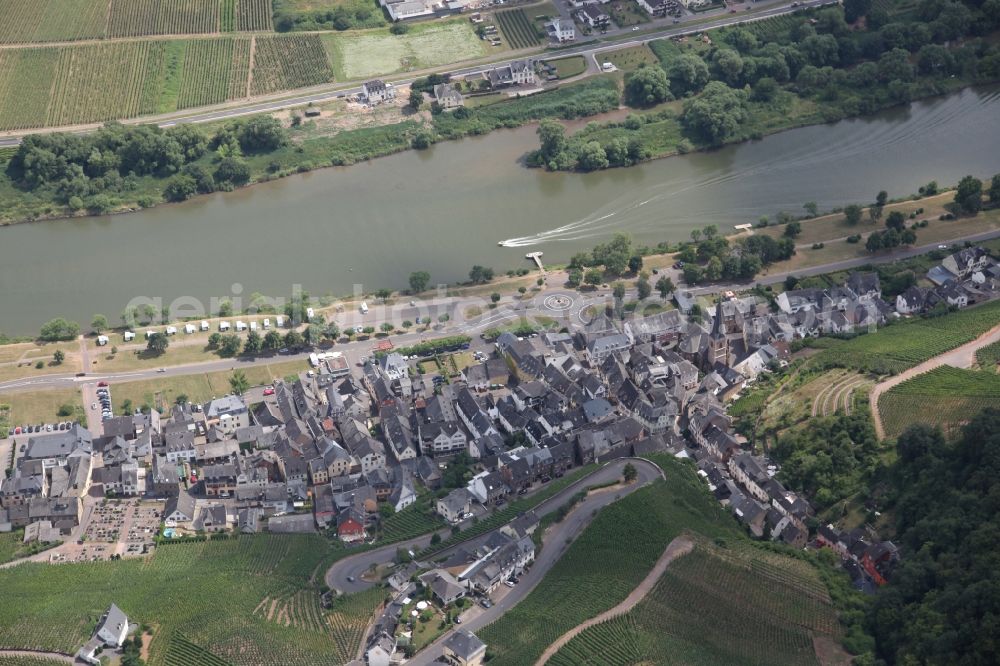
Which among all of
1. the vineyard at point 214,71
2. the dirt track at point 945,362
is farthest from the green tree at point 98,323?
the dirt track at point 945,362

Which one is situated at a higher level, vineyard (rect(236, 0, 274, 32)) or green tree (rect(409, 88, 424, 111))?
vineyard (rect(236, 0, 274, 32))

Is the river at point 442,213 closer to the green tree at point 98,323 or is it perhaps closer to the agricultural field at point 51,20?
A: the green tree at point 98,323

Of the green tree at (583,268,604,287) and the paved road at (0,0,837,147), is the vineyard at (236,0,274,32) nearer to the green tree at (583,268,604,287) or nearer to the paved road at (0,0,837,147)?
the paved road at (0,0,837,147)

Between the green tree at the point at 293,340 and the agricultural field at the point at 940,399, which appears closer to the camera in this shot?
the agricultural field at the point at 940,399

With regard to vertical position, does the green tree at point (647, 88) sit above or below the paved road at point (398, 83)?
below

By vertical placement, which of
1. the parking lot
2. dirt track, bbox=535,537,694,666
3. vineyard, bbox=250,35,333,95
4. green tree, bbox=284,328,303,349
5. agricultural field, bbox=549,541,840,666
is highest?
vineyard, bbox=250,35,333,95

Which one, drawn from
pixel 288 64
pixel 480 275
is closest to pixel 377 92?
pixel 288 64

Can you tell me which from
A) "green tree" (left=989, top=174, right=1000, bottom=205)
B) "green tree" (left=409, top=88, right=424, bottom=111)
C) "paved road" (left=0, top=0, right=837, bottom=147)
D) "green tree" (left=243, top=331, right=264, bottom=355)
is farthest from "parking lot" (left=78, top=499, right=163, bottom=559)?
"green tree" (left=989, top=174, right=1000, bottom=205)
